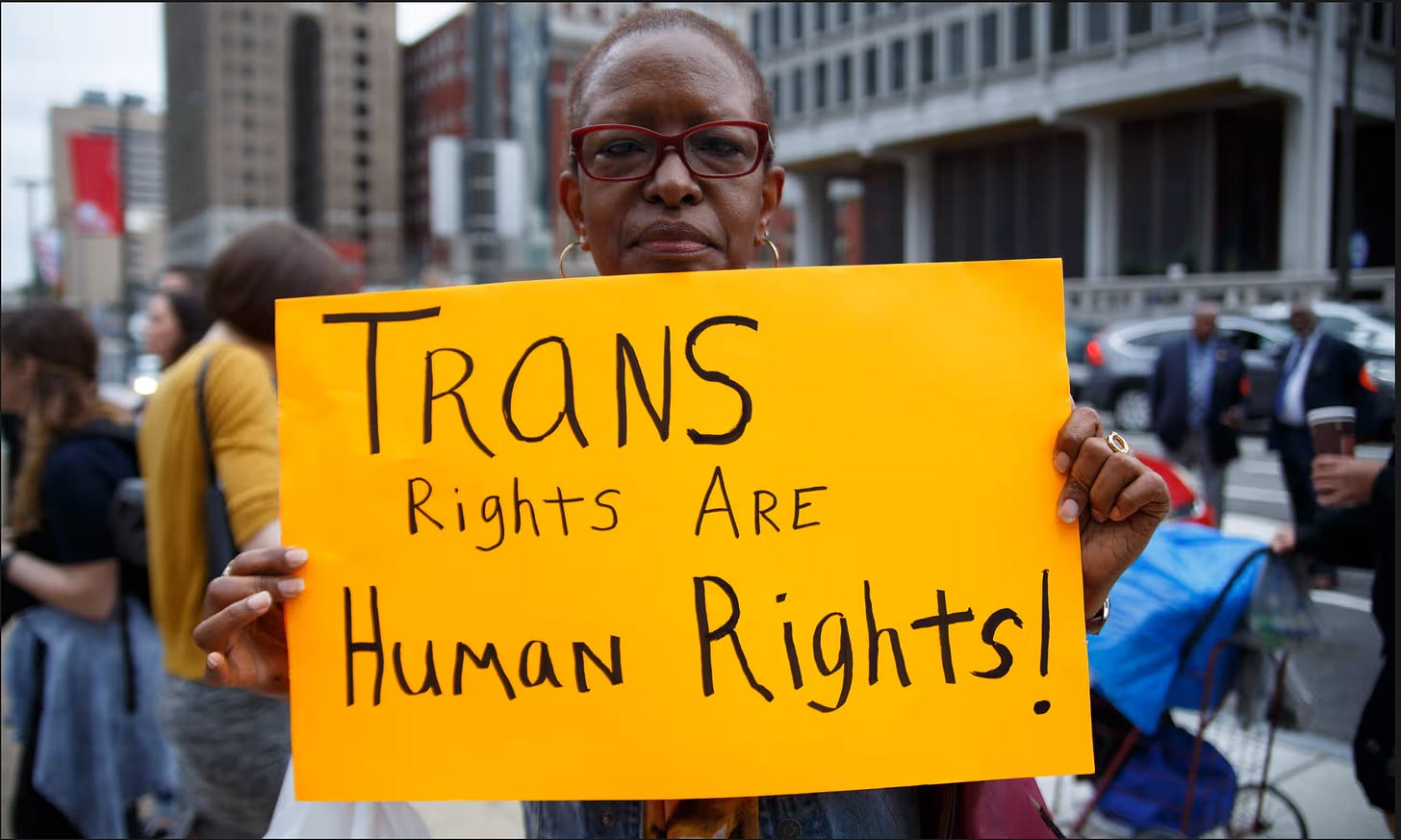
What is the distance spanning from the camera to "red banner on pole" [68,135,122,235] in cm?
1942

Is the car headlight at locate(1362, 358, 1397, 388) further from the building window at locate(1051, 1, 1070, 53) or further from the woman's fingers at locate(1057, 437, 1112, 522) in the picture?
the woman's fingers at locate(1057, 437, 1112, 522)

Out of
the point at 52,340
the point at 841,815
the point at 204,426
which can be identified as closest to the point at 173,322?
the point at 52,340

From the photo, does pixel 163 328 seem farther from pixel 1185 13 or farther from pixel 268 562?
pixel 1185 13

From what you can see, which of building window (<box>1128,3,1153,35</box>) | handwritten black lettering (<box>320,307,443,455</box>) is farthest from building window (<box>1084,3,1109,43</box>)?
handwritten black lettering (<box>320,307,443,455</box>)

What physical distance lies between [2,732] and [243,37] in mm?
7054

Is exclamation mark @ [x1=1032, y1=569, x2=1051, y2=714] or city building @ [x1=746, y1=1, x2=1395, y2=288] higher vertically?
city building @ [x1=746, y1=1, x2=1395, y2=288]

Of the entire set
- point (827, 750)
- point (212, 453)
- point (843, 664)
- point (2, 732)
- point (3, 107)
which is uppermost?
point (3, 107)

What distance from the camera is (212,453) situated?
2336 mm

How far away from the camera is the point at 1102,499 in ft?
3.83

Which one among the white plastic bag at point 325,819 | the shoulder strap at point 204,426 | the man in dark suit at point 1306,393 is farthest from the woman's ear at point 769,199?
the man in dark suit at point 1306,393

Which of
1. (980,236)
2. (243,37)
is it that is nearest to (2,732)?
(243,37)

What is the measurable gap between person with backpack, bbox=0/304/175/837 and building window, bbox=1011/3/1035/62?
4.56 metres

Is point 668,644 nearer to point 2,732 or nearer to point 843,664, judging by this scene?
point 843,664

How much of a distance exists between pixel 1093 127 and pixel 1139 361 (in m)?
11.8
